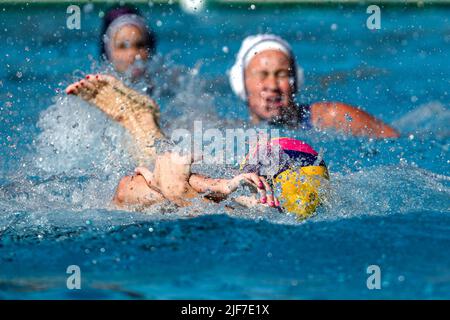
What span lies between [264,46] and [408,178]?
909 mm

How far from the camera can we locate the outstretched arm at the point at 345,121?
3.50 metres

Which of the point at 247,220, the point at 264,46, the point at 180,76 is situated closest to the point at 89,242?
the point at 247,220

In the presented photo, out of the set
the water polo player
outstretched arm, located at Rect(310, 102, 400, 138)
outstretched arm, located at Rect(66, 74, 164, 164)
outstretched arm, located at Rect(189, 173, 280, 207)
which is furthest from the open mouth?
outstretched arm, located at Rect(189, 173, 280, 207)

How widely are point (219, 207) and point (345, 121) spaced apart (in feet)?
4.48

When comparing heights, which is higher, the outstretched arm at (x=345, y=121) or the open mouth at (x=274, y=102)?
the open mouth at (x=274, y=102)

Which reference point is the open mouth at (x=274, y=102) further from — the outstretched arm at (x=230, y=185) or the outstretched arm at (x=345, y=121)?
the outstretched arm at (x=230, y=185)

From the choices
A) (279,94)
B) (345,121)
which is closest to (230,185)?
(279,94)

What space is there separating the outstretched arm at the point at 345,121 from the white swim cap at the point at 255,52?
0.55 ft

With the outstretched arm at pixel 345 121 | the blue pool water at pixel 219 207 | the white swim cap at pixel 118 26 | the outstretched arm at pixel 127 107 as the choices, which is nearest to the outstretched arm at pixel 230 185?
the blue pool water at pixel 219 207

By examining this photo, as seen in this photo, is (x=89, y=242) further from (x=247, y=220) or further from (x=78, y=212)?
(x=247, y=220)

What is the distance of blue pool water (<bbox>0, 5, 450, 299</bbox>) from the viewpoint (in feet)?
6.50

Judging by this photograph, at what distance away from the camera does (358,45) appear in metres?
5.69

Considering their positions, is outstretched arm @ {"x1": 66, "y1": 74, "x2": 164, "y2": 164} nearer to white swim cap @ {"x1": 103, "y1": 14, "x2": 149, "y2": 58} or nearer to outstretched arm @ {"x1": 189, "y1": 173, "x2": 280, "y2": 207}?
outstretched arm @ {"x1": 189, "y1": 173, "x2": 280, "y2": 207}
